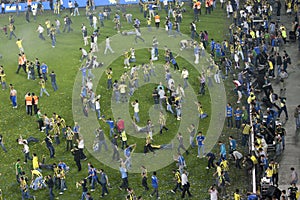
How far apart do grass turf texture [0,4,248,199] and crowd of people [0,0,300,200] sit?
22.4 inches

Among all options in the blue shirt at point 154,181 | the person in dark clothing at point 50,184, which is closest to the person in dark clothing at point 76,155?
the person in dark clothing at point 50,184

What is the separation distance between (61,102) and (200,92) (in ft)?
31.8

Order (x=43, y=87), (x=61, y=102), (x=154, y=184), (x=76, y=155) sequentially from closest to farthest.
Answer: (x=154, y=184), (x=76, y=155), (x=61, y=102), (x=43, y=87)

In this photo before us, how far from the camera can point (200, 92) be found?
180 ft

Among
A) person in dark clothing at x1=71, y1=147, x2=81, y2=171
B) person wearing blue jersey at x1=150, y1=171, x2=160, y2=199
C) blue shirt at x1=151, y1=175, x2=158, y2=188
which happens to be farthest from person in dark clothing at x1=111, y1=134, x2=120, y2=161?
blue shirt at x1=151, y1=175, x2=158, y2=188

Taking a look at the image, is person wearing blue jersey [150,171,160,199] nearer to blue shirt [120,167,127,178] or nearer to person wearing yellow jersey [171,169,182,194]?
person wearing yellow jersey [171,169,182,194]

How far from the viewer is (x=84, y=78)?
5644cm

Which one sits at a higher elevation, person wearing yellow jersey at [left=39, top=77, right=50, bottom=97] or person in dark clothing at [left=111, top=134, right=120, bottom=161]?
person wearing yellow jersey at [left=39, top=77, right=50, bottom=97]

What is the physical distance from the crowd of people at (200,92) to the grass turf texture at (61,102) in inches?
22.4

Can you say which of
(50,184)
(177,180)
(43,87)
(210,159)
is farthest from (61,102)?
(177,180)

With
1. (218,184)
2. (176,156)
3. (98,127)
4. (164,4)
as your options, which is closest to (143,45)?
(164,4)

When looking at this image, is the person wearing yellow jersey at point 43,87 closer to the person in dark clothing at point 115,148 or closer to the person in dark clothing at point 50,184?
the person in dark clothing at point 115,148

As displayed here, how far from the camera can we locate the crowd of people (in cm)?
4325

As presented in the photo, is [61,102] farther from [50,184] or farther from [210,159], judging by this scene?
[210,159]
